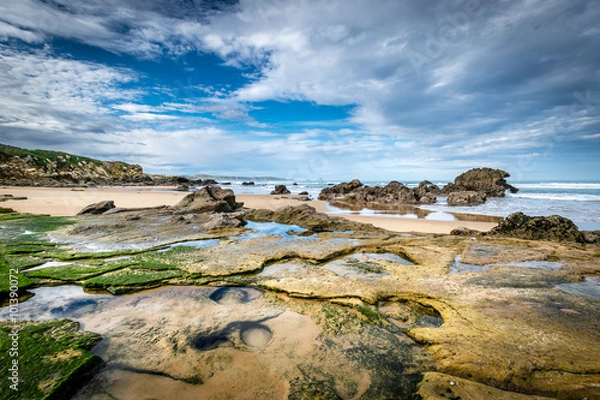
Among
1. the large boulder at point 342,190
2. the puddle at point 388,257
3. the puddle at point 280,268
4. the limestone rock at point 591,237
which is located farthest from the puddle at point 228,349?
the large boulder at point 342,190

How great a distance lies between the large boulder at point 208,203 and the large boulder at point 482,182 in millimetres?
34697

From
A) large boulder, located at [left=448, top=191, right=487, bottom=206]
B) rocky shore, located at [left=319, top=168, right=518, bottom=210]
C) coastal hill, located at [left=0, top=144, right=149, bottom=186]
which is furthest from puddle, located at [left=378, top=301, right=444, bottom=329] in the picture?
coastal hill, located at [left=0, top=144, right=149, bottom=186]

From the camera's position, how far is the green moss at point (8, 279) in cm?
475

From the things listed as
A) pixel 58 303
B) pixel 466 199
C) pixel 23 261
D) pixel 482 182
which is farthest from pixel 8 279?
pixel 482 182

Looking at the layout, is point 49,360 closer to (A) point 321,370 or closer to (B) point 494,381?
(A) point 321,370

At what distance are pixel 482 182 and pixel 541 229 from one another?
Answer: 3474cm

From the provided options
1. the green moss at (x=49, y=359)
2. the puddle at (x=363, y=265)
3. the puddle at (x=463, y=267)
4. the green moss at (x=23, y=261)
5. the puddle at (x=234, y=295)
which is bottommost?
the green moss at (x=23, y=261)

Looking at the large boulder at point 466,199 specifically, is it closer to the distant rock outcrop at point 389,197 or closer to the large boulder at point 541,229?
the distant rock outcrop at point 389,197

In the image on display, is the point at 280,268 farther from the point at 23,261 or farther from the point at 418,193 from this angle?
the point at 418,193

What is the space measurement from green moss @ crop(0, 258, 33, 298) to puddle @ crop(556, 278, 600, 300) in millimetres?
10136

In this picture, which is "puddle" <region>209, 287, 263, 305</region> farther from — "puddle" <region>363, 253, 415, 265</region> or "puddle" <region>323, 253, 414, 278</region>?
"puddle" <region>363, 253, 415, 265</region>

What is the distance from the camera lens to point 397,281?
532 centimetres

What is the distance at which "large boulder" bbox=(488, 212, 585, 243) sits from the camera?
8773mm

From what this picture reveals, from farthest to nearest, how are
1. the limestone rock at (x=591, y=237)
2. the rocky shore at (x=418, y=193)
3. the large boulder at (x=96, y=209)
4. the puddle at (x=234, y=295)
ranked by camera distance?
1. the rocky shore at (x=418, y=193)
2. the large boulder at (x=96, y=209)
3. the limestone rock at (x=591, y=237)
4. the puddle at (x=234, y=295)
